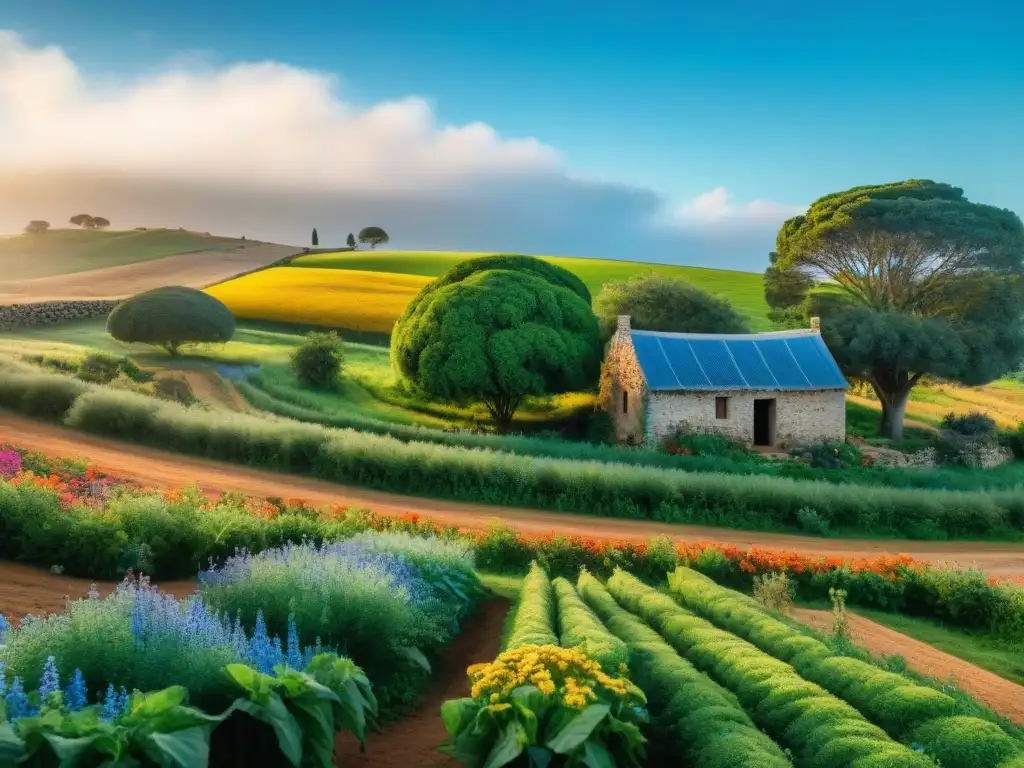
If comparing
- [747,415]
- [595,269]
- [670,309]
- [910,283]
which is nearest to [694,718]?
[747,415]

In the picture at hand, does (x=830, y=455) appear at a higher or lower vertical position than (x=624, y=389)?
lower

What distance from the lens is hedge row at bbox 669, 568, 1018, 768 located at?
658cm

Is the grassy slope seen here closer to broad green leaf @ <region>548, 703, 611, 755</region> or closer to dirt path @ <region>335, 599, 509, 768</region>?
dirt path @ <region>335, 599, 509, 768</region>

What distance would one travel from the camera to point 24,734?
15.3 ft

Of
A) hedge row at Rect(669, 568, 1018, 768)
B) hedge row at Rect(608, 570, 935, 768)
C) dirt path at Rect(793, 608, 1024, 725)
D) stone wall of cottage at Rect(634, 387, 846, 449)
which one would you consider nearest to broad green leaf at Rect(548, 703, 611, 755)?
hedge row at Rect(608, 570, 935, 768)

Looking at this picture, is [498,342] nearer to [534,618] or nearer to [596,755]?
[534,618]

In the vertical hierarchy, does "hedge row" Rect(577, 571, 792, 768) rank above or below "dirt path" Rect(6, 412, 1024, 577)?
above

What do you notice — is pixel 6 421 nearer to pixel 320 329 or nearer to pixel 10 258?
pixel 320 329

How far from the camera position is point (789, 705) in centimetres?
743

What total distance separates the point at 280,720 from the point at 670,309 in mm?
32966

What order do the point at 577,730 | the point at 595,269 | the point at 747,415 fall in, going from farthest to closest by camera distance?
1. the point at 595,269
2. the point at 747,415
3. the point at 577,730

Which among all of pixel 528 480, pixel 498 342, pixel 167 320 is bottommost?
pixel 528 480

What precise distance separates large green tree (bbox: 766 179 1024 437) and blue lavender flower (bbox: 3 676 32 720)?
33377 mm

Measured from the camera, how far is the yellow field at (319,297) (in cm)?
4419
